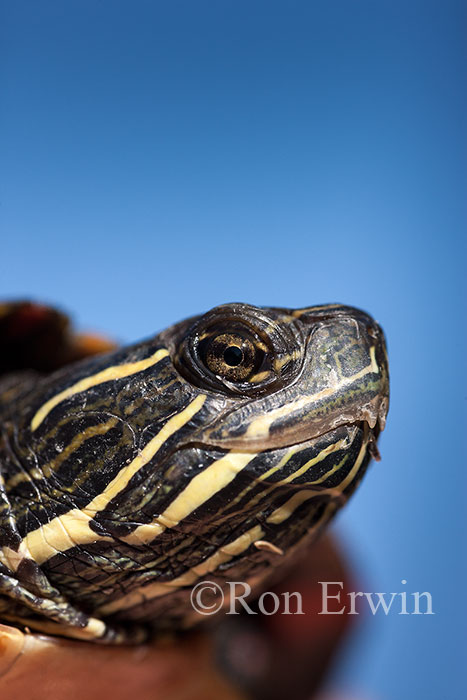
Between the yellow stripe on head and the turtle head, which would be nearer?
the turtle head

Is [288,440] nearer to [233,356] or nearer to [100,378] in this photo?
[233,356]

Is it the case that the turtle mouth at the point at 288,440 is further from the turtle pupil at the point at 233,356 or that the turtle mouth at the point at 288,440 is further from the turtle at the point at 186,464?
the turtle pupil at the point at 233,356

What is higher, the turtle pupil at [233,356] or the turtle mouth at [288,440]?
the turtle pupil at [233,356]

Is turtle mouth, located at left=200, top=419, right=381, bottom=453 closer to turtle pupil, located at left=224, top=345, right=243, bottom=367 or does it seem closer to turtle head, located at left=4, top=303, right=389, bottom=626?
turtle head, located at left=4, top=303, right=389, bottom=626

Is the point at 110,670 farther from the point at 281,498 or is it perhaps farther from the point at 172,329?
the point at 172,329

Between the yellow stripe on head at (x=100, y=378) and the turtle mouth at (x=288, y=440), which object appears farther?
the yellow stripe on head at (x=100, y=378)

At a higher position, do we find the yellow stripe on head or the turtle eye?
the turtle eye

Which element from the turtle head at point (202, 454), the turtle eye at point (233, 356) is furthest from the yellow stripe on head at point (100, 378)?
the turtle eye at point (233, 356)

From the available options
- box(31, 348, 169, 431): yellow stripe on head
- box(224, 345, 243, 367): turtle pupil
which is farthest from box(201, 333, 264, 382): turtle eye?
box(31, 348, 169, 431): yellow stripe on head
